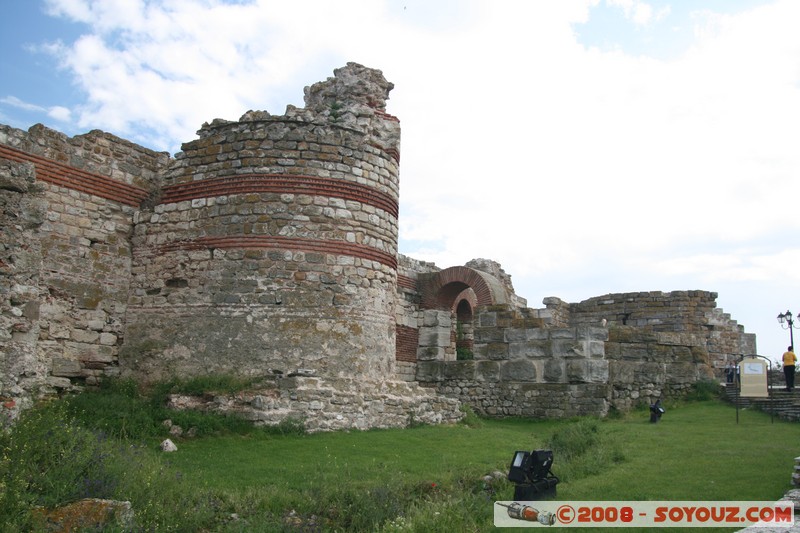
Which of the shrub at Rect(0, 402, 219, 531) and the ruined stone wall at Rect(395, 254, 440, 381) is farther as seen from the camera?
the ruined stone wall at Rect(395, 254, 440, 381)

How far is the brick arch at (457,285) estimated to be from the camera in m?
18.5

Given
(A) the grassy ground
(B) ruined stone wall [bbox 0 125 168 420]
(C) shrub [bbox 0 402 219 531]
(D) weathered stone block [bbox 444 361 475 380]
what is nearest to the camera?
(C) shrub [bbox 0 402 219 531]

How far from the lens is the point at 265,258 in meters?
11.2

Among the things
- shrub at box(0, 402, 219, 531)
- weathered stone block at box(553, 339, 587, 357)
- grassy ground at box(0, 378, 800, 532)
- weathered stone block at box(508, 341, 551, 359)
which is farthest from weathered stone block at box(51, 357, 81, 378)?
weathered stone block at box(553, 339, 587, 357)

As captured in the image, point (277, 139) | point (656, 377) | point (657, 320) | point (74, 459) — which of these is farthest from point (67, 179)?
point (657, 320)

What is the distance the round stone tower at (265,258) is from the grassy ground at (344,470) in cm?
127

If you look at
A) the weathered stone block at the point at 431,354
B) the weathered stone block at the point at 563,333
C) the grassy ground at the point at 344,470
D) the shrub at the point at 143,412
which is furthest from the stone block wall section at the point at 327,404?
the weathered stone block at the point at 431,354

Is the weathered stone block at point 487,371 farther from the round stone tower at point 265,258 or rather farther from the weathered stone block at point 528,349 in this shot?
the round stone tower at point 265,258

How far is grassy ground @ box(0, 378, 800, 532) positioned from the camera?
620cm

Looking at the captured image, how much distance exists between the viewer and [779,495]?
21.0 feet

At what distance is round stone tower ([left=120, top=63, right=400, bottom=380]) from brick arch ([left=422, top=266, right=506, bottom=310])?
643cm

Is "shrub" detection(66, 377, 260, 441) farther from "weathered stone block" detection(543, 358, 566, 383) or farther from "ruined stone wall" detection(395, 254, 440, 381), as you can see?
"weathered stone block" detection(543, 358, 566, 383)

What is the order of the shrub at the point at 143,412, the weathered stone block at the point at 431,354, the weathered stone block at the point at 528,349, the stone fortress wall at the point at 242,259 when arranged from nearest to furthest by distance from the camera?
1. the shrub at the point at 143,412
2. the stone fortress wall at the point at 242,259
3. the weathered stone block at the point at 528,349
4. the weathered stone block at the point at 431,354

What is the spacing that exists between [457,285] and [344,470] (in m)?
11.3
